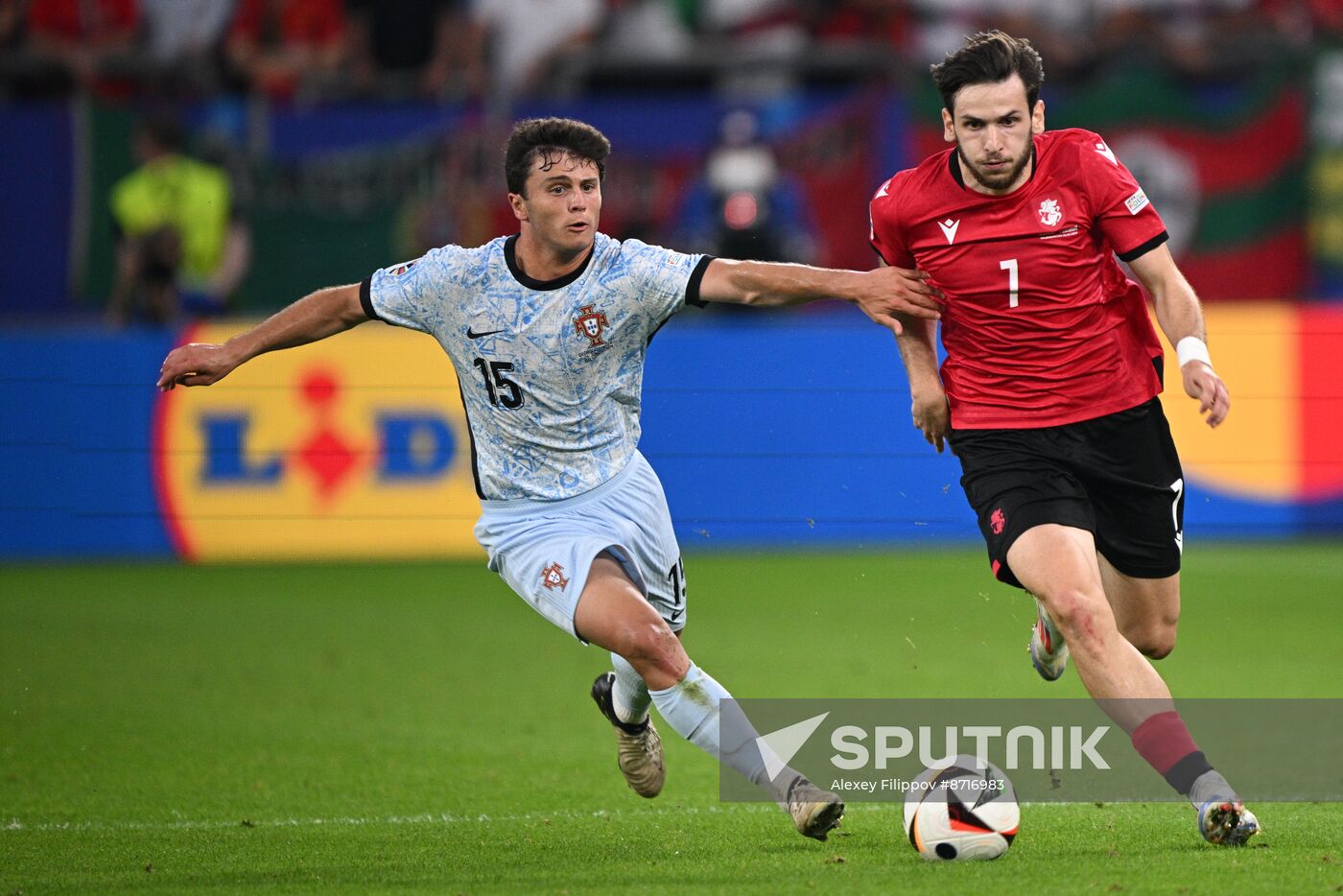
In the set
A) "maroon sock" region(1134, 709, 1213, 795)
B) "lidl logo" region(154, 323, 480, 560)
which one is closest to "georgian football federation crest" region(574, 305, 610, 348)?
"maroon sock" region(1134, 709, 1213, 795)

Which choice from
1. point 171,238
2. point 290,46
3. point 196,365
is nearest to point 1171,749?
point 196,365

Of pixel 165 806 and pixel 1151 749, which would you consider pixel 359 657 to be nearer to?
pixel 165 806

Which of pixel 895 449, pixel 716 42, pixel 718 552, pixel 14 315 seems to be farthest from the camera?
pixel 716 42

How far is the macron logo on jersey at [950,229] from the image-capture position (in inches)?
228

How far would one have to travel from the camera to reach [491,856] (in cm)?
556

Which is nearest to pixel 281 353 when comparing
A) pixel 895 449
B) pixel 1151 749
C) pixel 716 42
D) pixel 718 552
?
pixel 718 552

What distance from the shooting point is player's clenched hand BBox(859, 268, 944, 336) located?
5535mm

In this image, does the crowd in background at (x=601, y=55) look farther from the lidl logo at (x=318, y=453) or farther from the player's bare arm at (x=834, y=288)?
the player's bare arm at (x=834, y=288)

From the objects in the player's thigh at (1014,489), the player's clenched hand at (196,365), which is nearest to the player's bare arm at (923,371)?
the player's thigh at (1014,489)

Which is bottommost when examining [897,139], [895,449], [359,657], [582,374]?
[359,657]

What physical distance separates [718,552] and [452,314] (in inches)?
284

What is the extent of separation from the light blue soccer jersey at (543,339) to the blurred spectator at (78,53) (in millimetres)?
11394

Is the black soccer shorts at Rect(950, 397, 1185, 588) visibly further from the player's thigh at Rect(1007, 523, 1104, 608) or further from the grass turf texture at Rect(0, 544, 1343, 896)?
the grass turf texture at Rect(0, 544, 1343, 896)

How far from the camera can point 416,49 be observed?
1669cm
